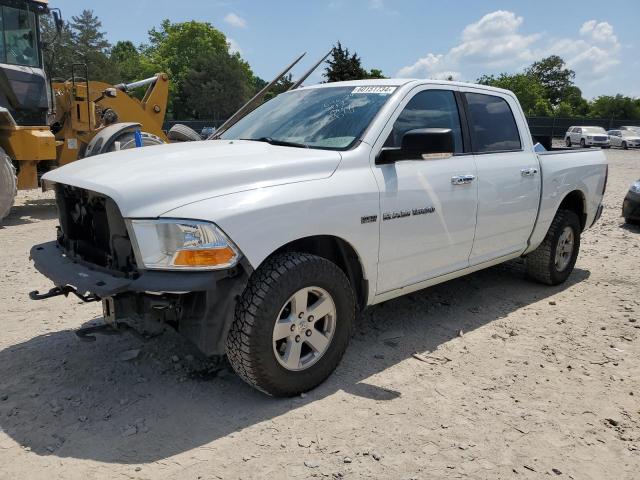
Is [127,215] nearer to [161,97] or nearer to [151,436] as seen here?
[151,436]

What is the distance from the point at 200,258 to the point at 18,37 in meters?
8.66

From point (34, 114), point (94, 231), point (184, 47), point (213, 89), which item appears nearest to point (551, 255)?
point (94, 231)

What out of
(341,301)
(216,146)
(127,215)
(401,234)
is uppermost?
(216,146)

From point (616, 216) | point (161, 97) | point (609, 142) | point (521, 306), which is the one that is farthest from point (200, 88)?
point (521, 306)

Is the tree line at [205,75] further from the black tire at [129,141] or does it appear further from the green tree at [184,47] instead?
the black tire at [129,141]

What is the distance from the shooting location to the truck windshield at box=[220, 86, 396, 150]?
141 inches

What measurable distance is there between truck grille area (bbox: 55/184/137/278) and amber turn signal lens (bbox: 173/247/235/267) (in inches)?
10.5

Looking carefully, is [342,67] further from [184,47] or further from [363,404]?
[184,47]

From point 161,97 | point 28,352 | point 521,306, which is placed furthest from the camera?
point 161,97

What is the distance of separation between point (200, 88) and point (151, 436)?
61488 millimetres

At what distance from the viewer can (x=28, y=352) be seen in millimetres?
3791

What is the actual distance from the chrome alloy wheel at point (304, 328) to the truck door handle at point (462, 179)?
4.56ft

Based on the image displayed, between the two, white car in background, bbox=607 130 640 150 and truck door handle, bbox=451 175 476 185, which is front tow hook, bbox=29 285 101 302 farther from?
white car in background, bbox=607 130 640 150

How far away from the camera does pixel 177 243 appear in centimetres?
269
